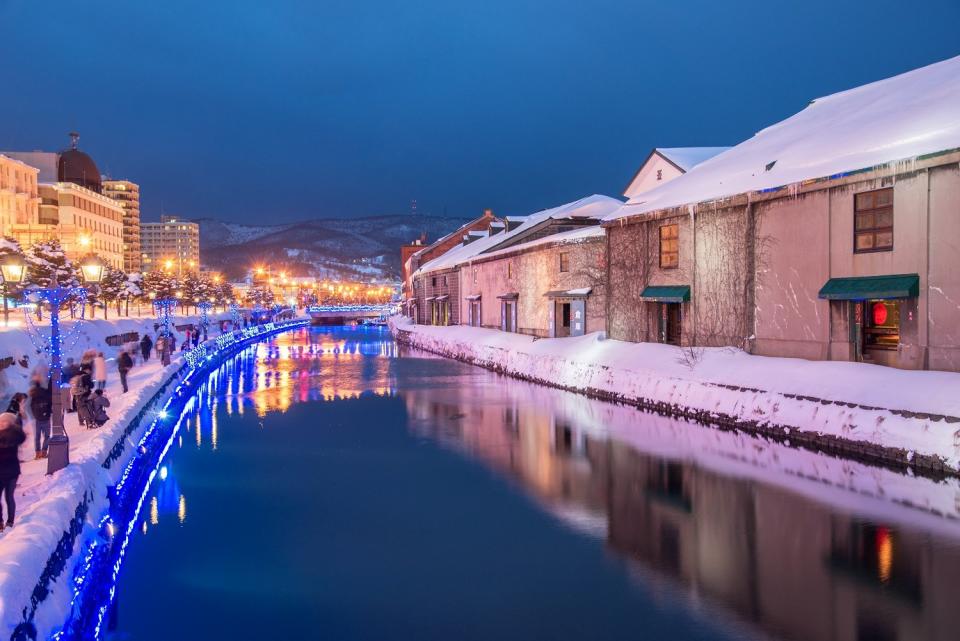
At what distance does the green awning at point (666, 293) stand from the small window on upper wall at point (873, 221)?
6.80 metres

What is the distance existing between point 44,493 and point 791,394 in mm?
14842

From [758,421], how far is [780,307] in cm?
432

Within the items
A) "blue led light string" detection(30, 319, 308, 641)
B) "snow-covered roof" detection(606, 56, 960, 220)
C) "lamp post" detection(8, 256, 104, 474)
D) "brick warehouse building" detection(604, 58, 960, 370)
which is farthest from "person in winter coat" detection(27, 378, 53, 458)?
"snow-covered roof" detection(606, 56, 960, 220)

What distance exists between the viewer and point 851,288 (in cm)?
1766

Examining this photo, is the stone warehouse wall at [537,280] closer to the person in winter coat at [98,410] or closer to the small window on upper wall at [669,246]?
the small window on upper wall at [669,246]

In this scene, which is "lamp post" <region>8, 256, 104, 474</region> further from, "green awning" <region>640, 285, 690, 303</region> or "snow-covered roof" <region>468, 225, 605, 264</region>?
"snow-covered roof" <region>468, 225, 605, 264</region>

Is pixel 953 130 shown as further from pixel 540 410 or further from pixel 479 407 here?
pixel 479 407

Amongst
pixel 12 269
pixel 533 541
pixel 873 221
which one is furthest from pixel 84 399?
pixel 873 221

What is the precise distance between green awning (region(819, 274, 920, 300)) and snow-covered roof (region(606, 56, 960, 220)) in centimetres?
268

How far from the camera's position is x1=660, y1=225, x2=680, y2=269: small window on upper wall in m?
25.1

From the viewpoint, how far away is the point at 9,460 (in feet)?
31.2

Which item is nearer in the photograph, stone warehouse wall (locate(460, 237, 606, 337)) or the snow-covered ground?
the snow-covered ground

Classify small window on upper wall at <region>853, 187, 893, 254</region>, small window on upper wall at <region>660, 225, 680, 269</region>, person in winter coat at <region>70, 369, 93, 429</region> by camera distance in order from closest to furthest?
person in winter coat at <region>70, 369, 93, 429</region> < small window on upper wall at <region>853, 187, 893, 254</region> < small window on upper wall at <region>660, 225, 680, 269</region>

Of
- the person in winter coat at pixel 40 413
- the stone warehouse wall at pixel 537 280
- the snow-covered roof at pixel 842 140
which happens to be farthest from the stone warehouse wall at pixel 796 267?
the person in winter coat at pixel 40 413
